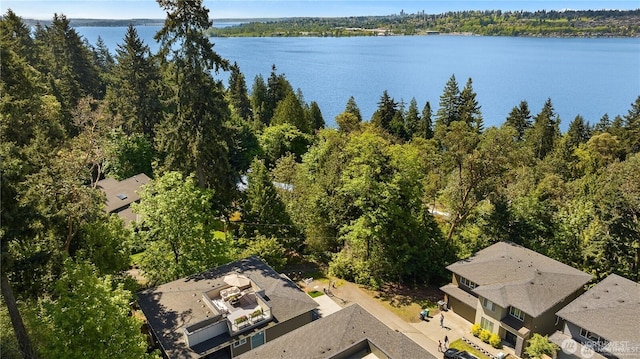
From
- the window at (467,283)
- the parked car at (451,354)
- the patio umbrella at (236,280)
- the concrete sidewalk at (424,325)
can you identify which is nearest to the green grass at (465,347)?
the concrete sidewalk at (424,325)

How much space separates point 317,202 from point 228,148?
888cm

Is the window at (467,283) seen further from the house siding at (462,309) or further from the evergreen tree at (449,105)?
the evergreen tree at (449,105)

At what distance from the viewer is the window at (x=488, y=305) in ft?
89.4

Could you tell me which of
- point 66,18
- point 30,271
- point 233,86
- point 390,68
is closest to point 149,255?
point 30,271

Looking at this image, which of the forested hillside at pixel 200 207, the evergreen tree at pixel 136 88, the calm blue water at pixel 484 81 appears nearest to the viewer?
the forested hillside at pixel 200 207

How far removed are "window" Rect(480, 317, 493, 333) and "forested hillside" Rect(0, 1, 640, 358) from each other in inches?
258

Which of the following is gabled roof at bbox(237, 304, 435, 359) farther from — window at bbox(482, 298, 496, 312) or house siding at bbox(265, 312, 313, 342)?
window at bbox(482, 298, 496, 312)

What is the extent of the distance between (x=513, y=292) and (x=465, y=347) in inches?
180

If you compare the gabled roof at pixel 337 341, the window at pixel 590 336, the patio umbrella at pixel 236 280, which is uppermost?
the patio umbrella at pixel 236 280

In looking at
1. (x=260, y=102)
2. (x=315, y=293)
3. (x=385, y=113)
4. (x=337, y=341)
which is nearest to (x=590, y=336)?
(x=337, y=341)

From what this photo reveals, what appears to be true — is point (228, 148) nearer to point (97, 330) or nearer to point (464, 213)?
point (97, 330)

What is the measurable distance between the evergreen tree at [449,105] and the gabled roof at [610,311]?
61292 millimetres

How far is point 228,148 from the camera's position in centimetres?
3078

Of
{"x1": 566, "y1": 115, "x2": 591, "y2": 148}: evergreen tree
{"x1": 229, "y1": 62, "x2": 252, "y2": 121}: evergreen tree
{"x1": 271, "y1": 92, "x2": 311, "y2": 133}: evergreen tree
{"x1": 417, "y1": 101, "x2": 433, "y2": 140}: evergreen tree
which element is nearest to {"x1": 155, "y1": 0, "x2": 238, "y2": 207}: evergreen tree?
{"x1": 271, "y1": 92, "x2": 311, "y2": 133}: evergreen tree
